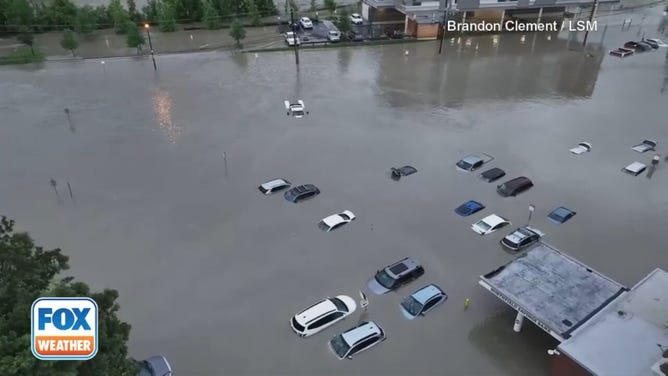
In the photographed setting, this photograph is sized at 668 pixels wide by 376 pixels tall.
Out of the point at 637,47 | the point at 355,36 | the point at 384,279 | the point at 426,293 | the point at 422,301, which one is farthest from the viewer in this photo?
the point at 355,36

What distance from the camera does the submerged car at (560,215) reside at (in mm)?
22859

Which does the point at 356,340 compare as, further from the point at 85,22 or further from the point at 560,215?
the point at 85,22

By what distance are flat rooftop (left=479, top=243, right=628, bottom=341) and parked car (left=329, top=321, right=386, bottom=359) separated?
4.62m

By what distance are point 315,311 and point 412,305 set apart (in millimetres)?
A: 3959

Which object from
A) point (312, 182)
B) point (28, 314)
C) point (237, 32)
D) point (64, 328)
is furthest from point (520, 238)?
point (237, 32)

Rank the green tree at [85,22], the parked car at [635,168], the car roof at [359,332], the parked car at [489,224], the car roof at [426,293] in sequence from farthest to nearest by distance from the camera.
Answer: the green tree at [85,22] < the parked car at [635,168] < the parked car at [489,224] < the car roof at [426,293] < the car roof at [359,332]

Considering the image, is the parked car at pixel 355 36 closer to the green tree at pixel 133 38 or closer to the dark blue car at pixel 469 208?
the green tree at pixel 133 38

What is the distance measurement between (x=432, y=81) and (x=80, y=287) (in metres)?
33.6

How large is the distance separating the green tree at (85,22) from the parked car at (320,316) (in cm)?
4518

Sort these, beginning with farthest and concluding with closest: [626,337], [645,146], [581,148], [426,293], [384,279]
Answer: [645,146] < [581,148] < [384,279] < [426,293] < [626,337]

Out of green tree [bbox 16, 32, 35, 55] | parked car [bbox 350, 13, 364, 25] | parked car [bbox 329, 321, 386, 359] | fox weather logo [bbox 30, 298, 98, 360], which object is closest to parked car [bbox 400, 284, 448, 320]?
parked car [bbox 329, 321, 386, 359]

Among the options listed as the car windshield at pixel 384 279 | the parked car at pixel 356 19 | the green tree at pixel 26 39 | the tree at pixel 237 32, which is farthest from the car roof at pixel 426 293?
the green tree at pixel 26 39

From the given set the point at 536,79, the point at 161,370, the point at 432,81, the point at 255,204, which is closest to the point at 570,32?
the point at 536,79

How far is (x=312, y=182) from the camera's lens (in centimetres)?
2566
